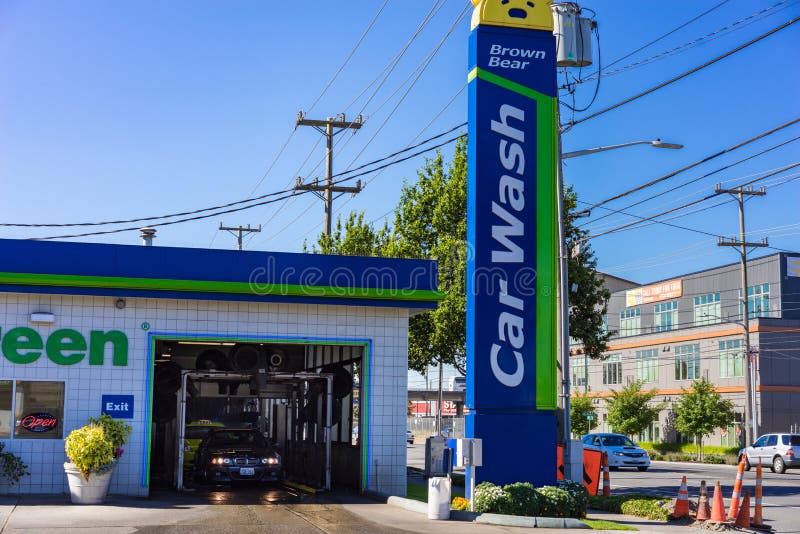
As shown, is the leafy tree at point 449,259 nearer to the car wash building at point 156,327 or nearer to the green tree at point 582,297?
the green tree at point 582,297

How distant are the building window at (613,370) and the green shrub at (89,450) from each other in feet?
202

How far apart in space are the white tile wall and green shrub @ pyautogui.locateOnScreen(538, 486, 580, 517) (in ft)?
15.1

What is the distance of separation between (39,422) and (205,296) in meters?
4.00

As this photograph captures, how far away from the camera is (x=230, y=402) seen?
36156 mm

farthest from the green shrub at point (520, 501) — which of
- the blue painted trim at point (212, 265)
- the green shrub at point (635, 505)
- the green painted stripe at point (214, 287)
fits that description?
the blue painted trim at point (212, 265)

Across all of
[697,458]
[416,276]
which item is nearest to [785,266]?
[697,458]

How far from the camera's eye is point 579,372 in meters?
81.1

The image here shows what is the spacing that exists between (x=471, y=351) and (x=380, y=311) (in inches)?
158

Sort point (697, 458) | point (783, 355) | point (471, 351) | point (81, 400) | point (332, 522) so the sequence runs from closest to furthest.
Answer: point (332, 522) < point (471, 351) < point (81, 400) < point (697, 458) < point (783, 355)

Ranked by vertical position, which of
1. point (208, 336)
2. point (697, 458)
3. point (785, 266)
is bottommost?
point (697, 458)

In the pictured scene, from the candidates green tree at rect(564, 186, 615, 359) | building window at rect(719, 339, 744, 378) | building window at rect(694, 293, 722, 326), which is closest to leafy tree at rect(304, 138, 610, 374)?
green tree at rect(564, 186, 615, 359)

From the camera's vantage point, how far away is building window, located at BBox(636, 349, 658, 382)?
6931 centimetres

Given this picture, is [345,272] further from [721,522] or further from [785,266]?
[785,266]

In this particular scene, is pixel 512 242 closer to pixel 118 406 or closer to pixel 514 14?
pixel 514 14
